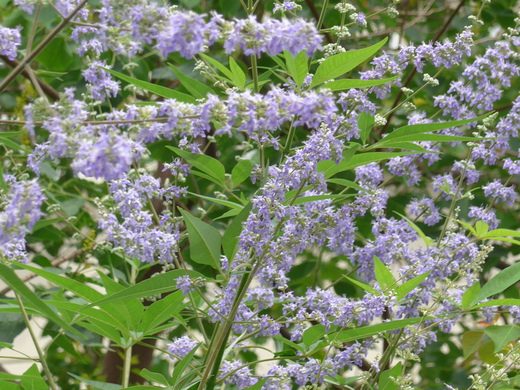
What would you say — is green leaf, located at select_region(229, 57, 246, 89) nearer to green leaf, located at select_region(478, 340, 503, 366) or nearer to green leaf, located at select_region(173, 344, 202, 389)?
green leaf, located at select_region(173, 344, 202, 389)

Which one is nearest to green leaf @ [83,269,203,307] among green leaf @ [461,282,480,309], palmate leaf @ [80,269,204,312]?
palmate leaf @ [80,269,204,312]

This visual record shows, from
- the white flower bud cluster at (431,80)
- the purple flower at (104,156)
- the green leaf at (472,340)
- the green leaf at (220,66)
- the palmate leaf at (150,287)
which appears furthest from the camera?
the green leaf at (472,340)

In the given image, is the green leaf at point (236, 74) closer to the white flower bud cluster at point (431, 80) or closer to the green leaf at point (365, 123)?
the green leaf at point (365, 123)

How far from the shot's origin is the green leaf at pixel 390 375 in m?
1.16

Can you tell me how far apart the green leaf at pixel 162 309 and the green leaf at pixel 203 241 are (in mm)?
77

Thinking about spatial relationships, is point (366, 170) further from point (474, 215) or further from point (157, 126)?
point (157, 126)

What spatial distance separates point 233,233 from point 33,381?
0.44m

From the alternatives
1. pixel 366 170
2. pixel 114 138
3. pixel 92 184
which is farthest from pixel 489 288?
pixel 92 184

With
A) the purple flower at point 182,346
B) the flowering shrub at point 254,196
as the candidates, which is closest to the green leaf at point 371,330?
the flowering shrub at point 254,196

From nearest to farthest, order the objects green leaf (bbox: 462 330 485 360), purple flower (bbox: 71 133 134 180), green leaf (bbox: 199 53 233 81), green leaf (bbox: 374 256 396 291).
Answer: purple flower (bbox: 71 133 134 180) → green leaf (bbox: 199 53 233 81) → green leaf (bbox: 374 256 396 291) → green leaf (bbox: 462 330 485 360)

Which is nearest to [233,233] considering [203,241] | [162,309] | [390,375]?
[203,241]

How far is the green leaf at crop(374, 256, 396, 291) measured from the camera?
1.08 meters

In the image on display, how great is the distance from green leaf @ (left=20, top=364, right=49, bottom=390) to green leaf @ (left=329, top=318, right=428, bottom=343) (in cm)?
47

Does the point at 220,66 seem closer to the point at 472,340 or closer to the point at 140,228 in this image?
the point at 140,228
